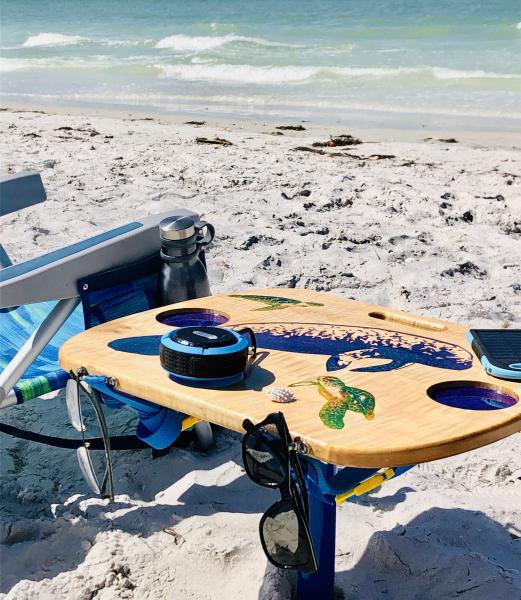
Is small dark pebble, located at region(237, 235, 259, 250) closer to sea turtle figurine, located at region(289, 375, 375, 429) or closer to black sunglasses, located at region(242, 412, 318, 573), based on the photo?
sea turtle figurine, located at region(289, 375, 375, 429)

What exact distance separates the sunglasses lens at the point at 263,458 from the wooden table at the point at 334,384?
0.17 feet

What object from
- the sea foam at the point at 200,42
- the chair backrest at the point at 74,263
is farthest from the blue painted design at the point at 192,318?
the sea foam at the point at 200,42

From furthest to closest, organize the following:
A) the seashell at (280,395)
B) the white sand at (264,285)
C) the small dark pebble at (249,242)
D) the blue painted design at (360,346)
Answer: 1. the small dark pebble at (249,242)
2. the white sand at (264,285)
3. the blue painted design at (360,346)
4. the seashell at (280,395)

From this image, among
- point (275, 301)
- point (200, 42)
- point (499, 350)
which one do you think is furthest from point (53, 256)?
point (200, 42)

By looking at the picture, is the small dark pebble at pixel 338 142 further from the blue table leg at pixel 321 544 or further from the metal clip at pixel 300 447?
the metal clip at pixel 300 447

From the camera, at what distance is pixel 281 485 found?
141 cm

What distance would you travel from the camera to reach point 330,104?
10.1 metres

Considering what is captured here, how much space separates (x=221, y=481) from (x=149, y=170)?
12.8 ft

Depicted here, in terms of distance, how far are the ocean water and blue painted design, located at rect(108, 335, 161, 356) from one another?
7.18 meters

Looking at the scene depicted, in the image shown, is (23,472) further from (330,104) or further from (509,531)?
(330,104)

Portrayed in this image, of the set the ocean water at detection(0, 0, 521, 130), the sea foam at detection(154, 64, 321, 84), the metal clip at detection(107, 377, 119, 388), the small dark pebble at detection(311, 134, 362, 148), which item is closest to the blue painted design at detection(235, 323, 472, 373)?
the metal clip at detection(107, 377, 119, 388)

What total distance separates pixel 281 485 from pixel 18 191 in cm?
198

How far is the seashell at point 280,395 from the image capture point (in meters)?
1.55

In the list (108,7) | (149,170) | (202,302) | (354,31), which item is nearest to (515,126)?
(149,170)
